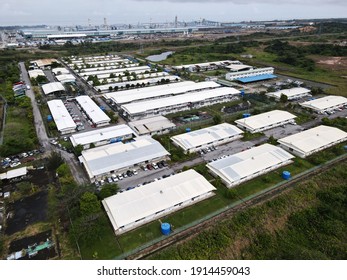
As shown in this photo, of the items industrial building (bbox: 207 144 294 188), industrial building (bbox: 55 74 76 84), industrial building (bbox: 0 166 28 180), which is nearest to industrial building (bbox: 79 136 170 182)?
industrial building (bbox: 0 166 28 180)

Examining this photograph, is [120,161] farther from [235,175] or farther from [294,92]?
[294,92]

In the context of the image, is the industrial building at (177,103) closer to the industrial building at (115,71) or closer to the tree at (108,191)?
the tree at (108,191)

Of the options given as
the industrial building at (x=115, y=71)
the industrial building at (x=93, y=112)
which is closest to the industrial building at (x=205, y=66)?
the industrial building at (x=115, y=71)

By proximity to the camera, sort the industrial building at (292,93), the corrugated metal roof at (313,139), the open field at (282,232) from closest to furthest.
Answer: the open field at (282,232) → the corrugated metal roof at (313,139) → the industrial building at (292,93)

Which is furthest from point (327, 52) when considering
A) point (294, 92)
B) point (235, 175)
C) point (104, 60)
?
point (235, 175)

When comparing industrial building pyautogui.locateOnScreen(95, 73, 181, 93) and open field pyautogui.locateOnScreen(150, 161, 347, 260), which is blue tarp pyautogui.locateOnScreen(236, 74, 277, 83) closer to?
industrial building pyautogui.locateOnScreen(95, 73, 181, 93)

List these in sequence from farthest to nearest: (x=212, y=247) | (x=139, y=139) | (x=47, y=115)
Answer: (x=47, y=115)
(x=139, y=139)
(x=212, y=247)
